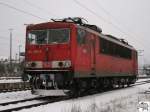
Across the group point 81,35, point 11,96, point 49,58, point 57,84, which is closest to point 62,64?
point 49,58

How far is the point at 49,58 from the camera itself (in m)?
16.0

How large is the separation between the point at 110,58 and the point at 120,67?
3.47 metres

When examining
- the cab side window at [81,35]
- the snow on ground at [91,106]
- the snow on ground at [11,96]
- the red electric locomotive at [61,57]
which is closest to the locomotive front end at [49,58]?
the red electric locomotive at [61,57]

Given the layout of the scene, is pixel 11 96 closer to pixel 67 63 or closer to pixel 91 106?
pixel 67 63

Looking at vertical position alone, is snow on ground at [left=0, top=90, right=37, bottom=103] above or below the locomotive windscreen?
below

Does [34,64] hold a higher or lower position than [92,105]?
higher

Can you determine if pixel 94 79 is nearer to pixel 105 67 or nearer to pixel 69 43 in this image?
pixel 105 67

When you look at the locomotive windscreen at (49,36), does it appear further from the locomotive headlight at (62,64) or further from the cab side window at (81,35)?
the locomotive headlight at (62,64)

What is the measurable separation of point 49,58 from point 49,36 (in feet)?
3.66

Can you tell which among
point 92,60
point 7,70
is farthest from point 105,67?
point 7,70

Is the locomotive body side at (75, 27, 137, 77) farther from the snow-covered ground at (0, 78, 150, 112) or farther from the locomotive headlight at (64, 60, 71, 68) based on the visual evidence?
the snow-covered ground at (0, 78, 150, 112)

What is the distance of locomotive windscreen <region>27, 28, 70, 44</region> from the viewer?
52.6 ft

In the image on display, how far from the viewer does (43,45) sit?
16.4 m

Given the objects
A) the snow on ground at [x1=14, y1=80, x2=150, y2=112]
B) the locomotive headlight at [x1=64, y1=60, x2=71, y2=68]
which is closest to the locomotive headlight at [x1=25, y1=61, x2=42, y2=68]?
the locomotive headlight at [x1=64, y1=60, x2=71, y2=68]
